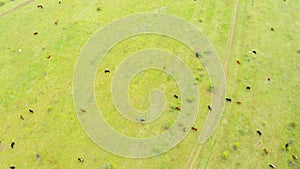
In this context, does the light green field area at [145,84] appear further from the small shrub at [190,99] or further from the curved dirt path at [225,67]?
the small shrub at [190,99]

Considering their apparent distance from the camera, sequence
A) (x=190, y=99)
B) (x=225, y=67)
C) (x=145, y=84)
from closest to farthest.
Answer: (x=190, y=99) < (x=145, y=84) < (x=225, y=67)

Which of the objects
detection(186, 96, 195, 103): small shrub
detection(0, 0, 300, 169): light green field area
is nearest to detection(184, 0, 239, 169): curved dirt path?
detection(0, 0, 300, 169): light green field area

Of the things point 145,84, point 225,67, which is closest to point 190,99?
point 145,84

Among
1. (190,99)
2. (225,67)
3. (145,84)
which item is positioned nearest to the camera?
(190,99)

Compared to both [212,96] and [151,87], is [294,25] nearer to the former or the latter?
[212,96]

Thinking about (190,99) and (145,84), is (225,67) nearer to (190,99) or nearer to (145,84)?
(190,99)

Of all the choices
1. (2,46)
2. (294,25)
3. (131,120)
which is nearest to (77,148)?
(131,120)

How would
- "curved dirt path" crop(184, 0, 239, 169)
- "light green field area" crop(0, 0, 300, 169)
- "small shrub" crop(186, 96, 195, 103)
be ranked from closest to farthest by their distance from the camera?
"curved dirt path" crop(184, 0, 239, 169)
"light green field area" crop(0, 0, 300, 169)
"small shrub" crop(186, 96, 195, 103)

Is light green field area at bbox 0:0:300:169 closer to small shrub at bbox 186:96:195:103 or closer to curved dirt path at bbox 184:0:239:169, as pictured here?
curved dirt path at bbox 184:0:239:169

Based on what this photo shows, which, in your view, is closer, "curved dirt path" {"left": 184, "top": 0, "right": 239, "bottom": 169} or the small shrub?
"curved dirt path" {"left": 184, "top": 0, "right": 239, "bottom": 169}

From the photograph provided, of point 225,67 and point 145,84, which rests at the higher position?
point 225,67
